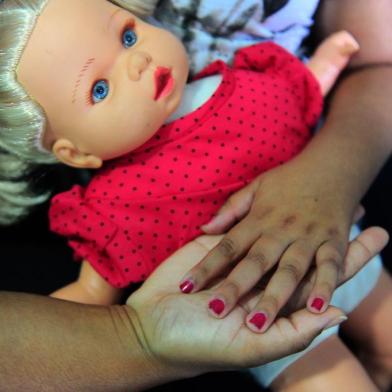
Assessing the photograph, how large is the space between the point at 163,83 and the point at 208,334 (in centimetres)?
35

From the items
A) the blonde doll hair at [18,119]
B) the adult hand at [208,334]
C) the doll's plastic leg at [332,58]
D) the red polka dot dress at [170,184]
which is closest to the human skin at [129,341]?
the adult hand at [208,334]

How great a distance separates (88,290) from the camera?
0.86 metres

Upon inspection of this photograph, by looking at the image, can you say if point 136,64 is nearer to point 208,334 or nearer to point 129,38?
point 129,38

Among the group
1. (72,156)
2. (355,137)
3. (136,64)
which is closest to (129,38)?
(136,64)

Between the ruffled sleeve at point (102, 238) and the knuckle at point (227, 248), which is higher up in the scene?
the knuckle at point (227, 248)

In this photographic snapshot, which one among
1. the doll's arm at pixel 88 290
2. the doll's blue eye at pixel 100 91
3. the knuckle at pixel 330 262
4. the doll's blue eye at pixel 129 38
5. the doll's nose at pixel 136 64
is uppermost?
the doll's blue eye at pixel 129 38

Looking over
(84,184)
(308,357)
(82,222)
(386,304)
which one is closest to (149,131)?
(82,222)

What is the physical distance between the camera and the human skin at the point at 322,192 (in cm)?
72

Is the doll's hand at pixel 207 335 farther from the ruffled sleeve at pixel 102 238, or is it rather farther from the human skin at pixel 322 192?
the ruffled sleeve at pixel 102 238

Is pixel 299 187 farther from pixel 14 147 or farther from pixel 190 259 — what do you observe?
pixel 14 147

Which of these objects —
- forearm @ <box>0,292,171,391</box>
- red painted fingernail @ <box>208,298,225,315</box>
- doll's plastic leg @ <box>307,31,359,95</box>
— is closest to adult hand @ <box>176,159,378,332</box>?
red painted fingernail @ <box>208,298,225,315</box>

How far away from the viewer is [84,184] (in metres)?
1.05

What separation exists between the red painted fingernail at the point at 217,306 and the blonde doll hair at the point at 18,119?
338mm

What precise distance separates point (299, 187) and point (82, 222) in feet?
1.07
